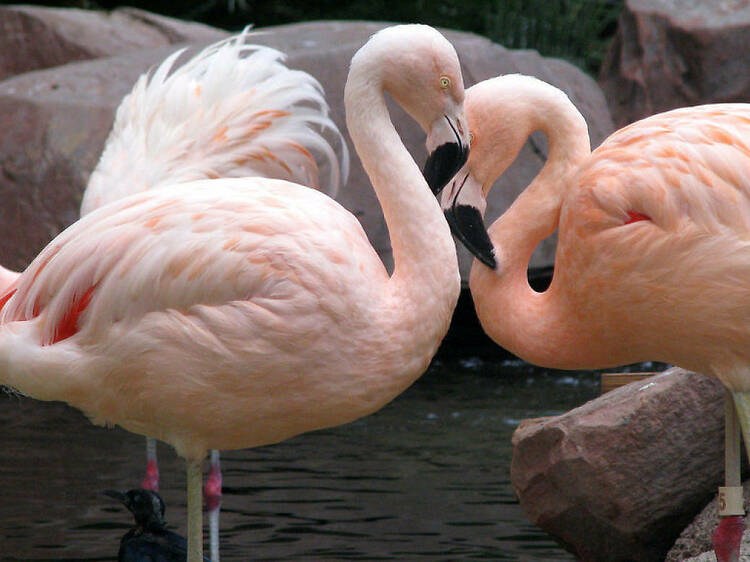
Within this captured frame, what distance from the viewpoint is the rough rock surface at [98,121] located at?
695 centimetres

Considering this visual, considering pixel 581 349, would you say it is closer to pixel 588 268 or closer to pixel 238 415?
pixel 588 268

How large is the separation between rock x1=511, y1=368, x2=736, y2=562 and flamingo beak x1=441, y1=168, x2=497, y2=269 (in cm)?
66

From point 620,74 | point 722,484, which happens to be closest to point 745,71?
point 620,74

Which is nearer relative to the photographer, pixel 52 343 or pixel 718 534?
pixel 52 343

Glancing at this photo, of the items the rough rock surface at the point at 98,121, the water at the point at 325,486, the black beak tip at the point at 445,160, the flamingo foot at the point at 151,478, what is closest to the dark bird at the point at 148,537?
the water at the point at 325,486

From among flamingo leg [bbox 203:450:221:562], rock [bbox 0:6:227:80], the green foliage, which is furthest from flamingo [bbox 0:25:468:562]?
the green foliage

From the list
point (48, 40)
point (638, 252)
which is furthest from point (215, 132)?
point (48, 40)

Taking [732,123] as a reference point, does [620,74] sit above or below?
below

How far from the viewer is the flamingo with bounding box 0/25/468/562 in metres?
Result: 3.03

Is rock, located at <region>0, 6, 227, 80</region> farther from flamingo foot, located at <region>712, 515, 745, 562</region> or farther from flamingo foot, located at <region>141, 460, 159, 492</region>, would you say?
flamingo foot, located at <region>712, 515, 745, 562</region>

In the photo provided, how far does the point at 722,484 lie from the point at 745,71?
5668 millimetres

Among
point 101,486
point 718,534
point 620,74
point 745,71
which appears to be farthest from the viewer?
point 620,74

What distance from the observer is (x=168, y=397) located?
10.4ft

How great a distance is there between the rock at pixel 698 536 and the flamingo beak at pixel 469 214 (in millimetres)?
1069
